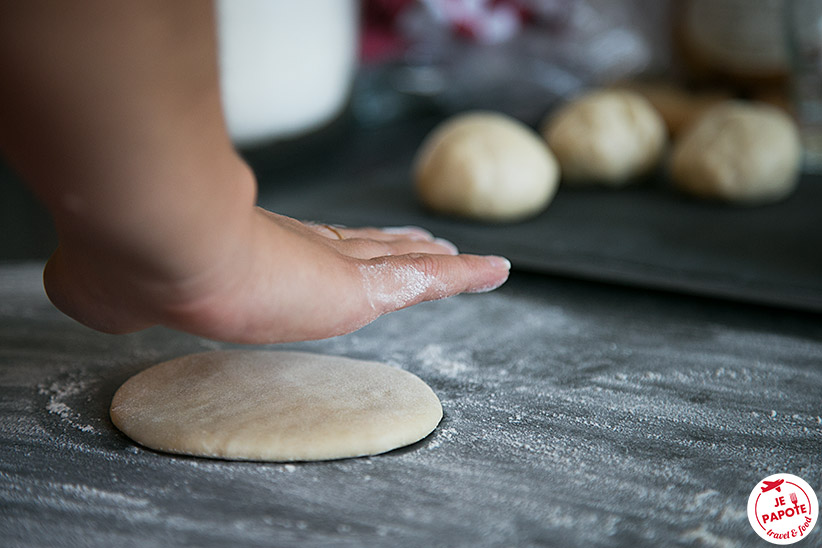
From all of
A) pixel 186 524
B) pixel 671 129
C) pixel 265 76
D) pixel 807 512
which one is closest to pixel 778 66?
pixel 671 129

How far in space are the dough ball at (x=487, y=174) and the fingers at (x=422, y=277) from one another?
46 centimetres

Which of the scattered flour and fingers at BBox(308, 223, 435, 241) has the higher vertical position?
fingers at BBox(308, 223, 435, 241)

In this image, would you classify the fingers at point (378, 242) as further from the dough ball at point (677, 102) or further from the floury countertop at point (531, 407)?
the dough ball at point (677, 102)

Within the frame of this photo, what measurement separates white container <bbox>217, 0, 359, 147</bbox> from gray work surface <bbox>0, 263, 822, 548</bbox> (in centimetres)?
49

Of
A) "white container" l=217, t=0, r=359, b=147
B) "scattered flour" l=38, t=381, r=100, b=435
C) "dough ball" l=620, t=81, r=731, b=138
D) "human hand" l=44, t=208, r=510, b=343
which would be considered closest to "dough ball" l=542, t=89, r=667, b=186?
"dough ball" l=620, t=81, r=731, b=138

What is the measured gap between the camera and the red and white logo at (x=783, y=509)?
0.59m

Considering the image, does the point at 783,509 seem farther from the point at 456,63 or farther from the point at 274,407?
the point at 456,63

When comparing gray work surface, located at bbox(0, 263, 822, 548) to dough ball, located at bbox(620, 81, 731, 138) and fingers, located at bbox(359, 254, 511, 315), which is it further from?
dough ball, located at bbox(620, 81, 731, 138)

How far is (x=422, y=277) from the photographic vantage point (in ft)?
2.45

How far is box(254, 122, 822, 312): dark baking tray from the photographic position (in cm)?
105

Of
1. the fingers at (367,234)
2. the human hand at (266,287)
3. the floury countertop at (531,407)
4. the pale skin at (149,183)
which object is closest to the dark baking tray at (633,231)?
the floury countertop at (531,407)

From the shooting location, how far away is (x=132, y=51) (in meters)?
0.49

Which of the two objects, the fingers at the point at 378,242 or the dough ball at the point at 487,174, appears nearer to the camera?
the fingers at the point at 378,242

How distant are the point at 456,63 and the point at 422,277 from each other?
1.55m
